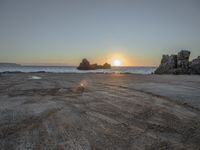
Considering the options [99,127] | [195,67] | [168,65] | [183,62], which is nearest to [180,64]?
[183,62]

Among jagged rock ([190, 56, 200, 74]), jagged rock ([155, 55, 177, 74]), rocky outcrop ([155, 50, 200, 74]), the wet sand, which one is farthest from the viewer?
jagged rock ([155, 55, 177, 74])

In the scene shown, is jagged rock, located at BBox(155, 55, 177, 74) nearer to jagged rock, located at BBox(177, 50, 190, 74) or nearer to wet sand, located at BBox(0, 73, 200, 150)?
jagged rock, located at BBox(177, 50, 190, 74)

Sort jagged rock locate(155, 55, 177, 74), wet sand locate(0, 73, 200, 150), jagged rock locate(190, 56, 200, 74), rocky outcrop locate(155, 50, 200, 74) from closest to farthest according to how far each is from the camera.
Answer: wet sand locate(0, 73, 200, 150), jagged rock locate(190, 56, 200, 74), rocky outcrop locate(155, 50, 200, 74), jagged rock locate(155, 55, 177, 74)

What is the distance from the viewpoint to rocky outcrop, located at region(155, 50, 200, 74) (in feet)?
94.3

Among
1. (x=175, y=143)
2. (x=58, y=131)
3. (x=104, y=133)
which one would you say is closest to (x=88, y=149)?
(x=104, y=133)

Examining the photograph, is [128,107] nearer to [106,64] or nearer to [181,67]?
[181,67]

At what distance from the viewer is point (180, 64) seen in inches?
1235

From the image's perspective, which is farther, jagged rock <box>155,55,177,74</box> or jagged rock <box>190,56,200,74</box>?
jagged rock <box>155,55,177,74</box>

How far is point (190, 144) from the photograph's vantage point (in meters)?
2.41

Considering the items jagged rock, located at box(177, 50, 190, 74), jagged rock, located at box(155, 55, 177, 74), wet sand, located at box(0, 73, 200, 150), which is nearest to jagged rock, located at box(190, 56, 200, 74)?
jagged rock, located at box(177, 50, 190, 74)

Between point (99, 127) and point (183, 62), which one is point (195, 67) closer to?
point (183, 62)

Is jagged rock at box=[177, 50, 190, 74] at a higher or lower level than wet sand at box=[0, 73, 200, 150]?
higher

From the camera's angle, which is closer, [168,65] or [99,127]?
[99,127]

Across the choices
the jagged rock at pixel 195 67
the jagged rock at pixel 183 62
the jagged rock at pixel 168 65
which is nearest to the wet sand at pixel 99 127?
the jagged rock at pixel 195 67
